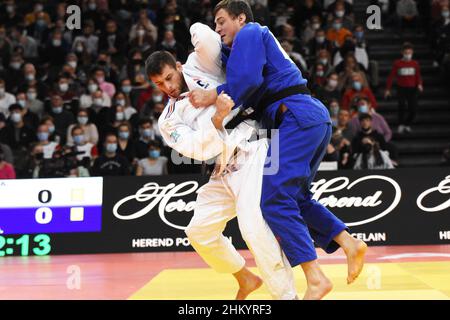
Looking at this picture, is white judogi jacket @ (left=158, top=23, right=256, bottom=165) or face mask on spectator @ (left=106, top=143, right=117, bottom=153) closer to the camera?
white judogi jacket @ (left=158, top=23, right=256, bottom=165)

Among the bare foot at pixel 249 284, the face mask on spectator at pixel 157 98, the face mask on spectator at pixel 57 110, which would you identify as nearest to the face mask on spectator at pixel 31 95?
the face mask on spectator at pixel 57 110

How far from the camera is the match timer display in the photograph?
431 inches

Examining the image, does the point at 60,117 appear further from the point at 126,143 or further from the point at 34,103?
the point at 126,143

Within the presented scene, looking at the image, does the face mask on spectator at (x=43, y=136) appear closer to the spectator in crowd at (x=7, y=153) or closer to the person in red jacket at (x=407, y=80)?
the spectator in crowd at (x=7, y=153)

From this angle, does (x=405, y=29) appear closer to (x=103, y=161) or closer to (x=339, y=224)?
(x=103, y=161)

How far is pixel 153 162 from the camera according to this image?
13.0 meters

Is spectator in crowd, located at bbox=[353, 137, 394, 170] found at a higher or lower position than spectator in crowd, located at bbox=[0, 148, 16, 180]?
higher

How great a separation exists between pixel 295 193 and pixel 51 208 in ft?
20.7

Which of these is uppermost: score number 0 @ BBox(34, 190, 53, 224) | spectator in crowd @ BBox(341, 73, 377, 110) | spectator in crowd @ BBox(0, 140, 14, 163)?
spectator in crowd @ BBox(341, 73, 377, 110)

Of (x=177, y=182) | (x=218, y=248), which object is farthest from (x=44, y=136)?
(x=218, y=248)

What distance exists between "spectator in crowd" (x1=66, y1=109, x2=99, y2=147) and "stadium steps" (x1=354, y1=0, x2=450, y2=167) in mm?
5695

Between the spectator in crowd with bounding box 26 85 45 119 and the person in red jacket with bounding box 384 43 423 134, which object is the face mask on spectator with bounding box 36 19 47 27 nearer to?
the spectator in crowd with bounding box 26 85 45 119

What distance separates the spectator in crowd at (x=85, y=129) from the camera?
1388cm

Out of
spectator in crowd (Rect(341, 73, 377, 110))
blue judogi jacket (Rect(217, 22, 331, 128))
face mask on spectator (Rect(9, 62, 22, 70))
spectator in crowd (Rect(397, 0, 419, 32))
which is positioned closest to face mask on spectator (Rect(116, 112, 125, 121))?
face mask on spectator (Rect(9, 62, 22, 70))
